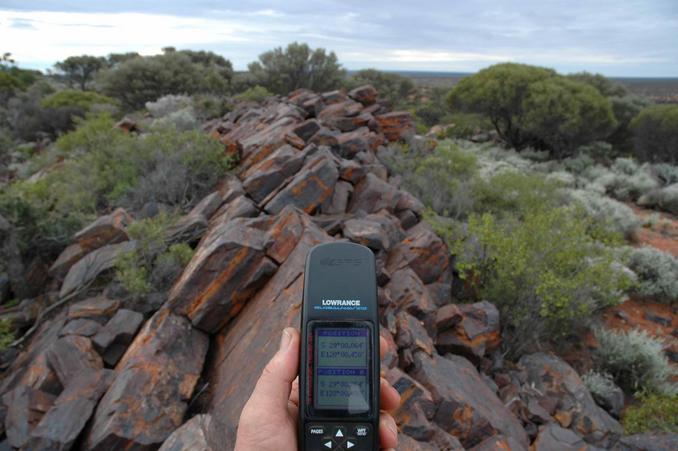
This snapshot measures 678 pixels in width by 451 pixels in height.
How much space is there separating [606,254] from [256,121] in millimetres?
10746

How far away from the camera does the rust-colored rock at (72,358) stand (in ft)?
16.0

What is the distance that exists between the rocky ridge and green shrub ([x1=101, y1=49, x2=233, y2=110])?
20981 mm

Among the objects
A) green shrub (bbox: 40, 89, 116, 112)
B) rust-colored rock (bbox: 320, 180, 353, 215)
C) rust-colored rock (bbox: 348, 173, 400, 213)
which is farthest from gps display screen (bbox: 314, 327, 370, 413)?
green shrub (bbox: 40, 89, 116, 112)

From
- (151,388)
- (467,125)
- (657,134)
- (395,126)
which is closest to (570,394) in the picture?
(151,388)

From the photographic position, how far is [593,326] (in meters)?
8.46

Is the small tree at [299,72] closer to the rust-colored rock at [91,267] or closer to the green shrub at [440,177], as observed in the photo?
Result: the green shrub at [440,177]

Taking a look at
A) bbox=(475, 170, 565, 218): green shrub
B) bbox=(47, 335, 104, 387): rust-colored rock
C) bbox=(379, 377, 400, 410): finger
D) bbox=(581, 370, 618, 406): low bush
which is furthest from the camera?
bbox=(475, 170, 565, 218): green shrub

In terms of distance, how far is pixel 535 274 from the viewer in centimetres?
737

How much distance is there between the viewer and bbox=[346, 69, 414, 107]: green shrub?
3921 cm

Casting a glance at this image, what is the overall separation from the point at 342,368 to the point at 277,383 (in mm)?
378

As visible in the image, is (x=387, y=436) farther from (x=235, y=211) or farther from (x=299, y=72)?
(x=299, y=72)

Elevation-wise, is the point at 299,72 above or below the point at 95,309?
above

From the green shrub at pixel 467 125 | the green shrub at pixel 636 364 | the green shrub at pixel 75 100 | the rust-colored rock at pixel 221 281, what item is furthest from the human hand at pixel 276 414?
the green shrub at pixel 467 125

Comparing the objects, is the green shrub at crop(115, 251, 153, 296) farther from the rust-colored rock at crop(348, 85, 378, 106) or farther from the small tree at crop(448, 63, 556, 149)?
the small tree at crop(448, 63, 556, 149)
